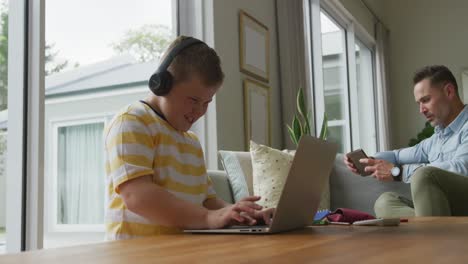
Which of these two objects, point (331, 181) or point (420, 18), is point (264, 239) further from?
point (420, 18)

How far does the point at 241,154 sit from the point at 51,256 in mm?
2323

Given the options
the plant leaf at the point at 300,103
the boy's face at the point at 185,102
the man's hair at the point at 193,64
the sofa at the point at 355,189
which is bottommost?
the sofa at the point at 355,189

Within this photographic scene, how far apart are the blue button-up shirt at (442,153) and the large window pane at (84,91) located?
1.52 m

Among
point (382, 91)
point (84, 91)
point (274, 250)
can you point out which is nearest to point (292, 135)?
point (84, 91)

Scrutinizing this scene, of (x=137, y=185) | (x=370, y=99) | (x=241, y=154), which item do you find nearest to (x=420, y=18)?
Result: (x=370, y=99)

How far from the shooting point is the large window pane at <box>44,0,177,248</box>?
2652 millimetres

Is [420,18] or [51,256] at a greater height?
[420,18]

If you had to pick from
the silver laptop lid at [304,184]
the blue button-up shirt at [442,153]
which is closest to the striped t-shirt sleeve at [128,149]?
the silver laptop lid at [304,184]

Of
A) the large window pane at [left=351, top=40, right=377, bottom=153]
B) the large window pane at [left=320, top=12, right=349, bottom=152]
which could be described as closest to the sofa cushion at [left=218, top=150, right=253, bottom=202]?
the large window pane at [left=320, top=12, right=349, bottom=152]

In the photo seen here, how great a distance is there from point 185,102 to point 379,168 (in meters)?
1.95

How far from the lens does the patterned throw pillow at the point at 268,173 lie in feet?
9.48

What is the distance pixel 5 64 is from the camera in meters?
2.34

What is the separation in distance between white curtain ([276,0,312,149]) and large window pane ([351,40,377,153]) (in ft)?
9.48

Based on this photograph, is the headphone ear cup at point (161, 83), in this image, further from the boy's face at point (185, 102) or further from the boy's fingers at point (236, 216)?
the boy's fingers at point (236, 216)
